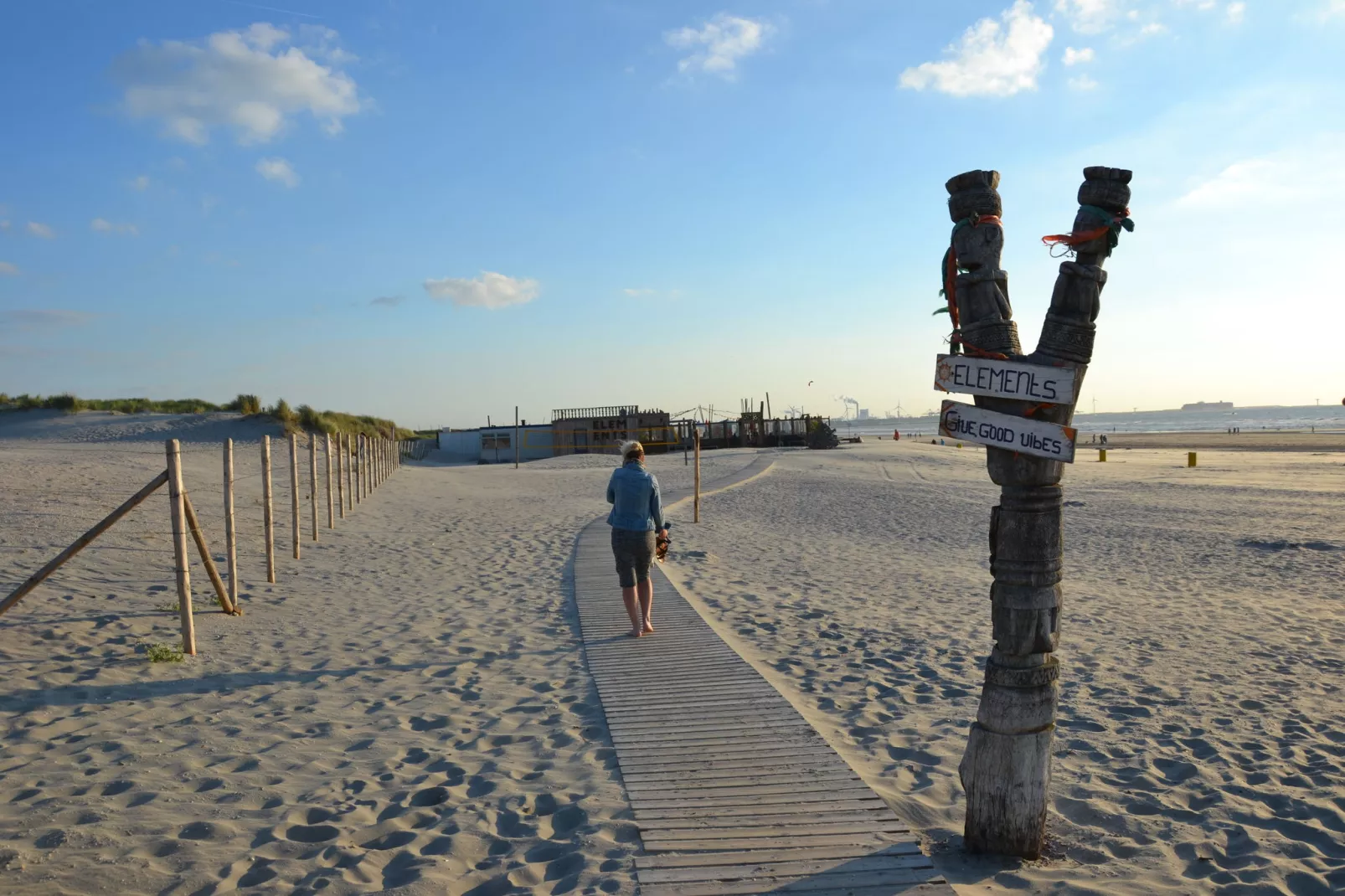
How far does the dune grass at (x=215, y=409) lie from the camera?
34.2 metres

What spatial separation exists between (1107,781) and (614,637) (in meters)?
3.94

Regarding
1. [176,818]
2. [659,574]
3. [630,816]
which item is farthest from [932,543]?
[176,818]

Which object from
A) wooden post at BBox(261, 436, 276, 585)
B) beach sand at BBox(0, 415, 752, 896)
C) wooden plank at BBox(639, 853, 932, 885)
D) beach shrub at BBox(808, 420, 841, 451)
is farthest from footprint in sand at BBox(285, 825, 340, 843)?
beach shrub at BBox(808, 420, 841, 451)

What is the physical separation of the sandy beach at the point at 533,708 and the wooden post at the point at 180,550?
28 centimetres

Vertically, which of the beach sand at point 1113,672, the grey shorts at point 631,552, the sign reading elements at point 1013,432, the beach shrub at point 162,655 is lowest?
the beach sand at point 1113,672

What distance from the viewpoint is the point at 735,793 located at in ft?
13.4

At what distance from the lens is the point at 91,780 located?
4211mm

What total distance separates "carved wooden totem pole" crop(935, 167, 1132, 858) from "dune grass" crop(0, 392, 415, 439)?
31681mm

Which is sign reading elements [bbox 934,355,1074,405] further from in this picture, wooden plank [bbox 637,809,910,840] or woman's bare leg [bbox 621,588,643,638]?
woman's bare leg [bbox 621,588,643,638]

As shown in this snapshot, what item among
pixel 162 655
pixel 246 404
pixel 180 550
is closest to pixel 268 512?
pixel 180 550

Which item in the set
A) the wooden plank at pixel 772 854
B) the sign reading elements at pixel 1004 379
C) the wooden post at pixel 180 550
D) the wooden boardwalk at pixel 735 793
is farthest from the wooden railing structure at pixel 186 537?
the sign reading elements at pixel 1004 379

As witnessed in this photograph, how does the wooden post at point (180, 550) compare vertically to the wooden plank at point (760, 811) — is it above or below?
above

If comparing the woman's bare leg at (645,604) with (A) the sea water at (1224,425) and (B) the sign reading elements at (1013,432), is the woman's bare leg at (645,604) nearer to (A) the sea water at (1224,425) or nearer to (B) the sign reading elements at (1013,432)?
(B) the sign reading elements at (1013,432)

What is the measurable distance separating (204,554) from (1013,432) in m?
6.52
